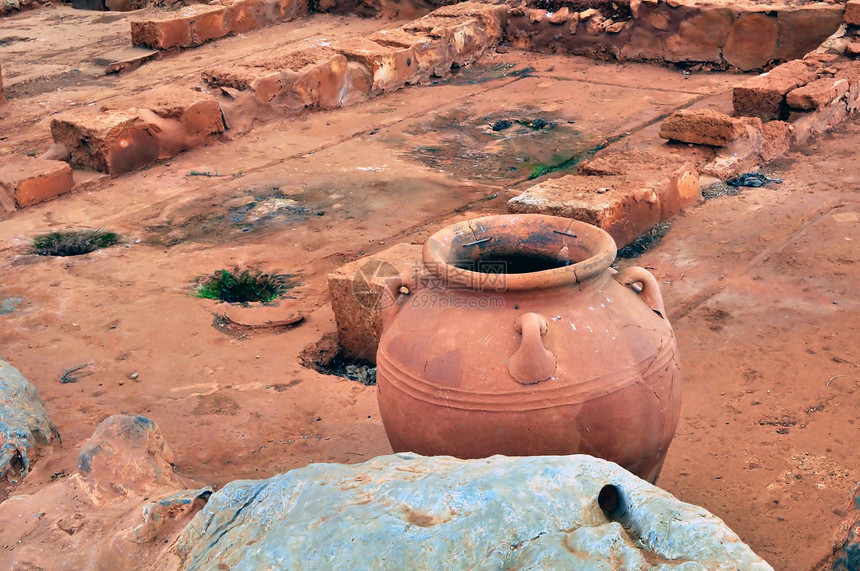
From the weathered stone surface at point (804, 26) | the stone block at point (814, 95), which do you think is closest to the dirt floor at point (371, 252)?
the stone block at point (814, 95)

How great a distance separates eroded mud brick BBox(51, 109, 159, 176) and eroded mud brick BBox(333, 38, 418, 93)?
2.53m

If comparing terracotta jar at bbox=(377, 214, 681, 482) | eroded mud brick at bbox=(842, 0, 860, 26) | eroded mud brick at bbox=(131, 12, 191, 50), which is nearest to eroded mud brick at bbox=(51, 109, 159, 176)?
eroded mud brick at bbox=(131, 12, 191, 50)

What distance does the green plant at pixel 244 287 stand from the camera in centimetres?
534

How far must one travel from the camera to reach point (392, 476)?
7.65ft

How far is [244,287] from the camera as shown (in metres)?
5.43

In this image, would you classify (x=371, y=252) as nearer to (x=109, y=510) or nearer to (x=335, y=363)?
(x=335, y=363)

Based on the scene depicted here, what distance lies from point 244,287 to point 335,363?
106 cm

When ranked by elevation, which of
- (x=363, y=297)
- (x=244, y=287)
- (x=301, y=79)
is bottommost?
(x=244, y=287)

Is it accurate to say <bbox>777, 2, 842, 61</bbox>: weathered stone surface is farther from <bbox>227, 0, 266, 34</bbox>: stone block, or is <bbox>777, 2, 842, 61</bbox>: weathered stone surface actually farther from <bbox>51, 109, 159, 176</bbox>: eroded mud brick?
<bbox>227, 0, 266, 34</bbox>: stone block

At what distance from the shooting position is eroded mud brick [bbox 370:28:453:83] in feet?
31.5

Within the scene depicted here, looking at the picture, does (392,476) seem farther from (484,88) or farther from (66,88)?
(66,88)

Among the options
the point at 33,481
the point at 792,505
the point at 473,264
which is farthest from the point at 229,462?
the point at 792,505

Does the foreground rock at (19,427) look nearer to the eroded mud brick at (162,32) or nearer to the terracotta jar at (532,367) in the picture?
the terracotta jar at (532,367)

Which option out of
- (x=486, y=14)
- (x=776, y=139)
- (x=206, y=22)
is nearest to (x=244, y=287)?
(x=776, y=139)
